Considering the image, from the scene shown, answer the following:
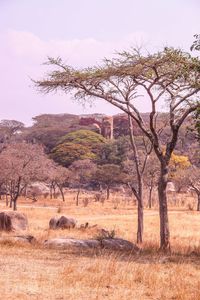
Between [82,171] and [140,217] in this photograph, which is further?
[82,171]

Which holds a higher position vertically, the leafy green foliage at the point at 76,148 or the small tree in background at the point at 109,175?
the leafy green foliage at the point at 76,148

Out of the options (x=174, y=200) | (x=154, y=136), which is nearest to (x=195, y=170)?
(x=174, y=200)

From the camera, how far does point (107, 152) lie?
235ft

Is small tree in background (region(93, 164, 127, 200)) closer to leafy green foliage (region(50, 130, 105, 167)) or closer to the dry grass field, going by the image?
leafy green foliage (region(50, 130, 105, 167))

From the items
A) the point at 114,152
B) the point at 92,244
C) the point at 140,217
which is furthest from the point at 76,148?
the point at 92,244

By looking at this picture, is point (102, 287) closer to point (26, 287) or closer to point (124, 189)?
point (26, 287)

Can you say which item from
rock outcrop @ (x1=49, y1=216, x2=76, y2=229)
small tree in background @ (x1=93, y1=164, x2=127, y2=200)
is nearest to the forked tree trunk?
rock outcrop @ (x1=49, y1=216, x2=76, y2=229)

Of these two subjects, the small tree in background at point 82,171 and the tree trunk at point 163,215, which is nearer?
the tree trunk at point 163,215

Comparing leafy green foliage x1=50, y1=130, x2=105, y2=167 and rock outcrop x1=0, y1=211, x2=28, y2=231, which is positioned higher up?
leafy green foliage x1=50, y1=130, x2=105, y2=167

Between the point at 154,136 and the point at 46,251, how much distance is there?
5.05m

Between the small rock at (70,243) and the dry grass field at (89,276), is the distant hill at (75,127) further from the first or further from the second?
the dry grass field at (89,276)

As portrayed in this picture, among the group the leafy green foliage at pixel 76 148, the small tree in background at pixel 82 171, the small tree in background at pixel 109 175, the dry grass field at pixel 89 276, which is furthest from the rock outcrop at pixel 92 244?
the leafy green foliage at pixel 76 148

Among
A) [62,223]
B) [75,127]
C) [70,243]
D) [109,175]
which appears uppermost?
[75,127]

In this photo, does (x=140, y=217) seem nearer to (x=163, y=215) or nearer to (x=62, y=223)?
(x=163, y=215)
